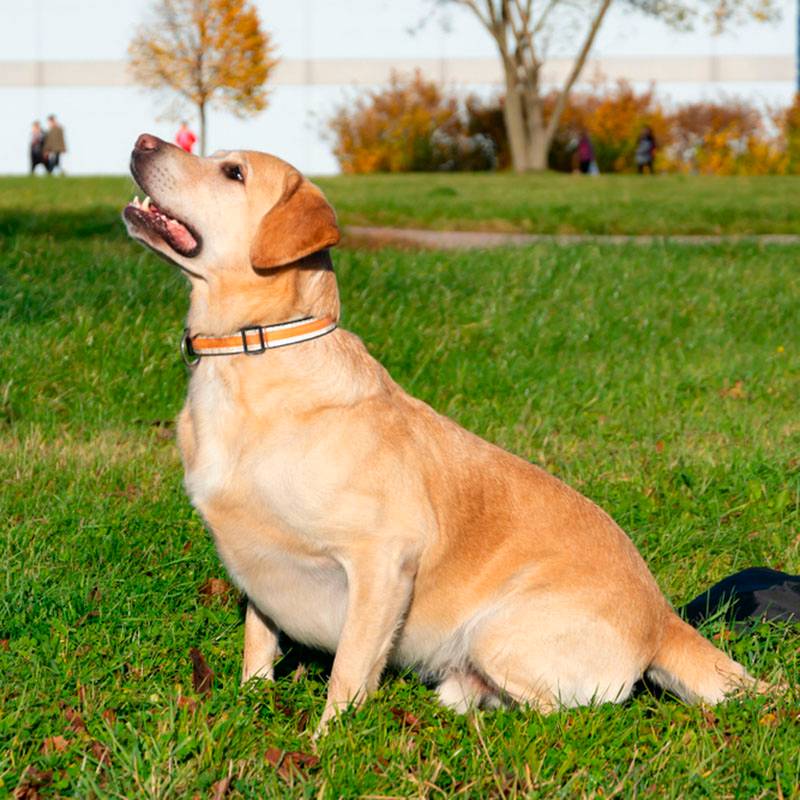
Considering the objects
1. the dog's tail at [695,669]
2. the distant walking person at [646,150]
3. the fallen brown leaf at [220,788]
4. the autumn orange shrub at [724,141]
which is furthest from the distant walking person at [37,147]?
the fallen brown leaf at [220,788]

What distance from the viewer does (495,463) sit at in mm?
3627

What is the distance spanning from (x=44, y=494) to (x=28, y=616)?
1.21m

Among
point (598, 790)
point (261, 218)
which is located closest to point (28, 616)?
point (261, 218)

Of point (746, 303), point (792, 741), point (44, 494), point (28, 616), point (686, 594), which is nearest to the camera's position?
point (792, 741)

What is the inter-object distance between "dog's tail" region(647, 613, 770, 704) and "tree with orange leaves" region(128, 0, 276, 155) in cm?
3603

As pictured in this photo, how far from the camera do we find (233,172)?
3.54 meters

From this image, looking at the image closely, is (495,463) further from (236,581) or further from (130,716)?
(130,716)

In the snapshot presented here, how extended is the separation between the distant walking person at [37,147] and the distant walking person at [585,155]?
1618 centimetres

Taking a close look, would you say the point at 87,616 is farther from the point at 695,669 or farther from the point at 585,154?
the point at 585,154

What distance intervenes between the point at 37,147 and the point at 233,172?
35.6 metres

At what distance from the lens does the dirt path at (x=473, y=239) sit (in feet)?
41.4

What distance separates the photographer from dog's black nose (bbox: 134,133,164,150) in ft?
11.3

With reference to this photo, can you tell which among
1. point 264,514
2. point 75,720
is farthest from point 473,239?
point 75,720

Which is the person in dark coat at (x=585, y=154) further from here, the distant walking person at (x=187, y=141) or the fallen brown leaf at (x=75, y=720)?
the fallen brown leaf at (x=75, y=720)
